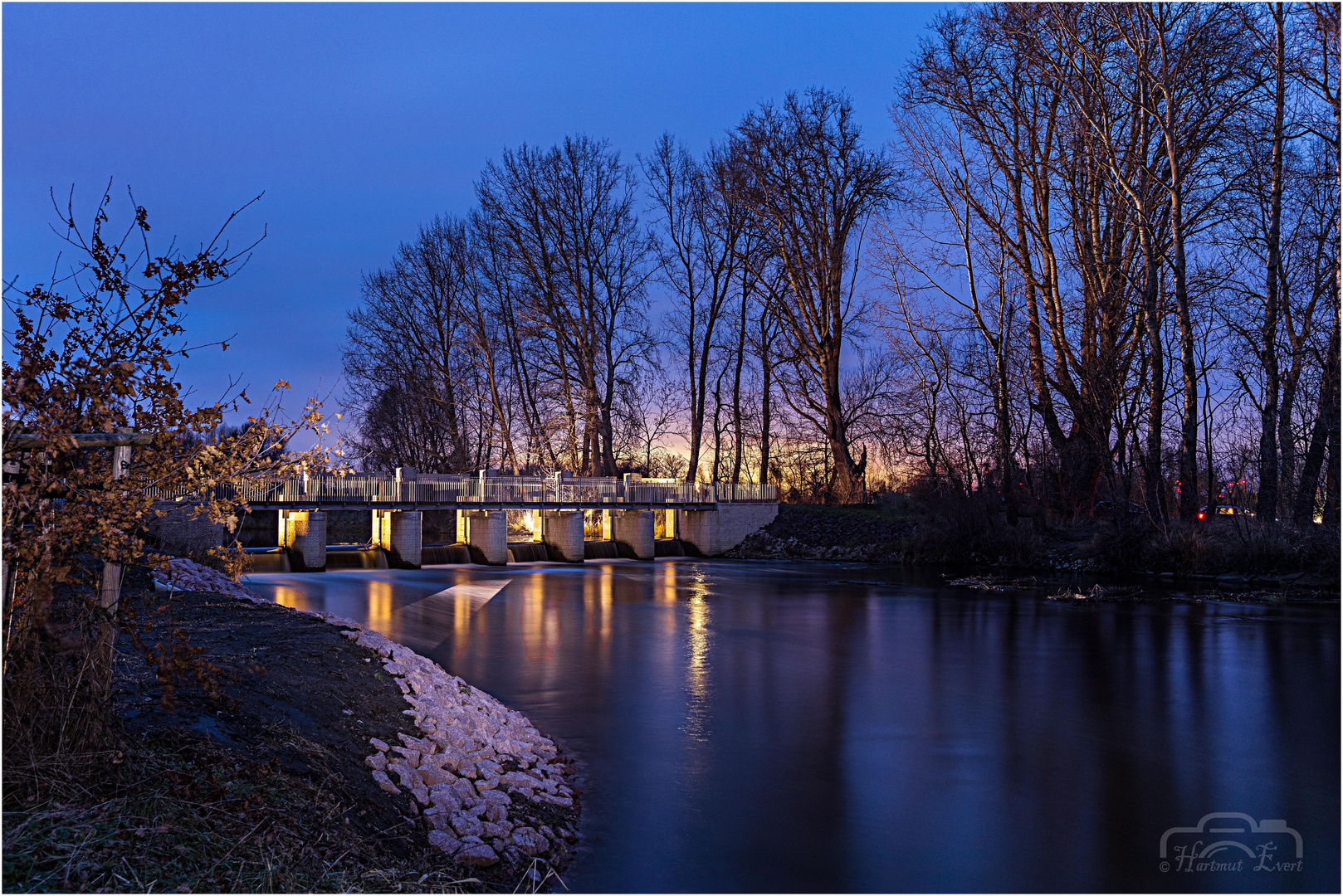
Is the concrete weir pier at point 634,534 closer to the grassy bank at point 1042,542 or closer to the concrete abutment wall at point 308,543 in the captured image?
the grassy bank at point 1042,542

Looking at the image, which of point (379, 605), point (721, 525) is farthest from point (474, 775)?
point (721, 525)

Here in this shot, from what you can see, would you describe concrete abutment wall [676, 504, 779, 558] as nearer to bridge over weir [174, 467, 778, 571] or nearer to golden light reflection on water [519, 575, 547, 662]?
bridge over weir [174, 467, 778, 571]

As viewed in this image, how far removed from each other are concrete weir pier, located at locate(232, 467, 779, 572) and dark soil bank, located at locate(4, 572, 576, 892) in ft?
66.5

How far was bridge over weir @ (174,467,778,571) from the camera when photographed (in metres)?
29.5

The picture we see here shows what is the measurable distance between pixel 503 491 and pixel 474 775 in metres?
28.0

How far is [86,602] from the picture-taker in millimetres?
5184

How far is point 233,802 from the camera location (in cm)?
506

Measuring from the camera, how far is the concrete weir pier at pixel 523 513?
97.2ft

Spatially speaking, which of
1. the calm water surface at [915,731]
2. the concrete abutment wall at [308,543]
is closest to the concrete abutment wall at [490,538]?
the concrete abutment wall at [308,543]

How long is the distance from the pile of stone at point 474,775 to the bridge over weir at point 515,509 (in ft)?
60.2

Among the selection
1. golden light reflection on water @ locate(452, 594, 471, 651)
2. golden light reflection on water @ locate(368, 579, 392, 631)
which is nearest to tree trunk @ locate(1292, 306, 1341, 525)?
golden light reflection on water @ locate(452, 594, 471, 651)

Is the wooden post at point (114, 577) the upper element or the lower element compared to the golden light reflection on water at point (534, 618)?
upper

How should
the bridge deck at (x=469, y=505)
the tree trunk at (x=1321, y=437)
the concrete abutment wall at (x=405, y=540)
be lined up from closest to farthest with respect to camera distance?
the tree trunk at (x=1321, y=437) → the bridge deck at (x=469, y=505) → the concrete abutment wall at (x=405, y=540)

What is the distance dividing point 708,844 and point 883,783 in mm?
2262
